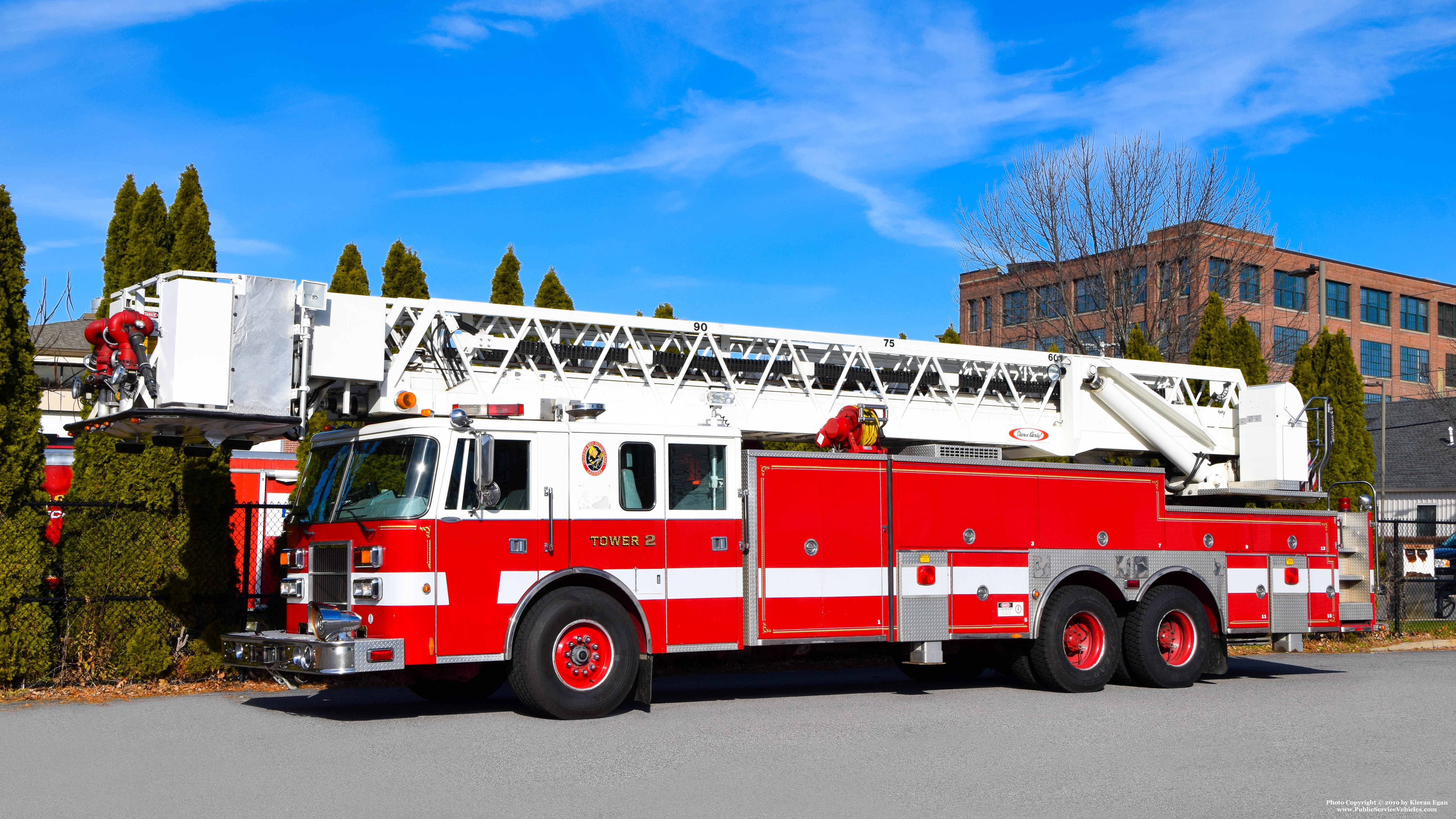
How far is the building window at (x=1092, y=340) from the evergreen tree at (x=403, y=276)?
48.0 feet

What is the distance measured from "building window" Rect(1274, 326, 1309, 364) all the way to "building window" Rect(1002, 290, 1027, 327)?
6.54m

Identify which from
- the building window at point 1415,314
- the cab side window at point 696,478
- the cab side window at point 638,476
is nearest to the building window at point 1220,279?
the cab side window at point 696,478

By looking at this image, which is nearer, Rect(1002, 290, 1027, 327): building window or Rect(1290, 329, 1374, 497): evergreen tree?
Rect(1290, 329, 1374, 497): evergreen tree

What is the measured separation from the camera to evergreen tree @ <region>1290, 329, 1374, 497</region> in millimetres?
22359

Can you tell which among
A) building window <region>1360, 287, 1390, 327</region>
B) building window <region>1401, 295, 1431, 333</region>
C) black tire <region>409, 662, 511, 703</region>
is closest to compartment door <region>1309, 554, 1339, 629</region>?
black tire <region>409, 662, 511, 703</region>

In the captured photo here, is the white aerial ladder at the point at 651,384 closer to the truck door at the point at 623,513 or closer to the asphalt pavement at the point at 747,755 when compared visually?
the truck door at the point at 623,513

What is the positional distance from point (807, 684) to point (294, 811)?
7.09 meters

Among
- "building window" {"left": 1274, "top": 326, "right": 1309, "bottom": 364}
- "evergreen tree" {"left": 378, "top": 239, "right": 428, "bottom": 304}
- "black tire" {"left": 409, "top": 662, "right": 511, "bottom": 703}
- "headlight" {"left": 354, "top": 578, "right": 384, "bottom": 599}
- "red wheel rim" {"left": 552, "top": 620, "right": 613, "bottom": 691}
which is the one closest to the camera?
"headlight" {"left": 354, "top": 578, "right": 384, "bottom": 599}

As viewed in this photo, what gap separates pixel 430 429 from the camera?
9953 mm

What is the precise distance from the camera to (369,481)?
401 inches

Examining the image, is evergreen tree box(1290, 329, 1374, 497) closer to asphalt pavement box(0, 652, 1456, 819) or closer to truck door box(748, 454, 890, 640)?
asphalt pavement box(0, 652, 1456, 819)

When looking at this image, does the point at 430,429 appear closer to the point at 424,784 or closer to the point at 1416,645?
the point at 424,784

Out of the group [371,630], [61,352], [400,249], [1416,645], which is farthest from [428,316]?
[61,352]

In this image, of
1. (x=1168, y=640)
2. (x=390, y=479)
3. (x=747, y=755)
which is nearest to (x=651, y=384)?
(x=390, y=479)
